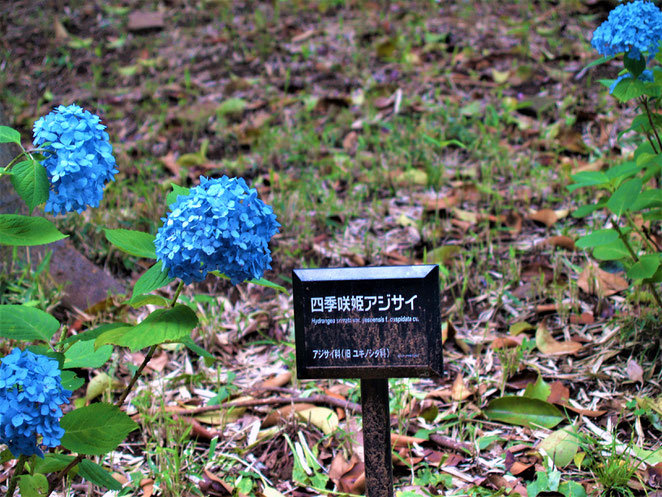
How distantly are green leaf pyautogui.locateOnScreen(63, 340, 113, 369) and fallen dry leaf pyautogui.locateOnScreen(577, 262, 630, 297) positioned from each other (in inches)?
65.4

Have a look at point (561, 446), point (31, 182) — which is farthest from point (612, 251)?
point (31, 182)

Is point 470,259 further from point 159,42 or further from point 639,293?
point 159,42

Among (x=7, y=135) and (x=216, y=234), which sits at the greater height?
(x=7, y=135)

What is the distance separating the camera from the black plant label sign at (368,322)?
1.46 meters

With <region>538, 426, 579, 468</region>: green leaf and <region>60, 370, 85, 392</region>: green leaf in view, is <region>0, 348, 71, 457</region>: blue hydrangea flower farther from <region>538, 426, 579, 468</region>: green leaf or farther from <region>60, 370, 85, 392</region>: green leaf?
<region>538, 426, 579, 468</region>: green leaf

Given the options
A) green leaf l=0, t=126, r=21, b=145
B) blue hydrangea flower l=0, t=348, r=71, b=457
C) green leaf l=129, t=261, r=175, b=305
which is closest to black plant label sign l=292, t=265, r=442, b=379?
green leaf l=129, t=261, r=175, b=305

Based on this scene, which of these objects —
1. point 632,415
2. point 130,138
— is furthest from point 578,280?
point 130,138

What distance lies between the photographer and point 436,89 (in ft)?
12.8

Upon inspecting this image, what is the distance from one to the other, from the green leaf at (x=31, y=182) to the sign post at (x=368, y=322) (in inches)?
21.1

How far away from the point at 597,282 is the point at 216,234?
170 cm

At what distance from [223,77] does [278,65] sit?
37 cm

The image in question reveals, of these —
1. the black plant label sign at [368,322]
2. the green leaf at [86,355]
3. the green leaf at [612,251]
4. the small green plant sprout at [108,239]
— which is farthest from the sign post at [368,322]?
the green leaf at [612,251]

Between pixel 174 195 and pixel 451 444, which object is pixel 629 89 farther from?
pixel 174 195

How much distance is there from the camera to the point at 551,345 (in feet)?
7.28
